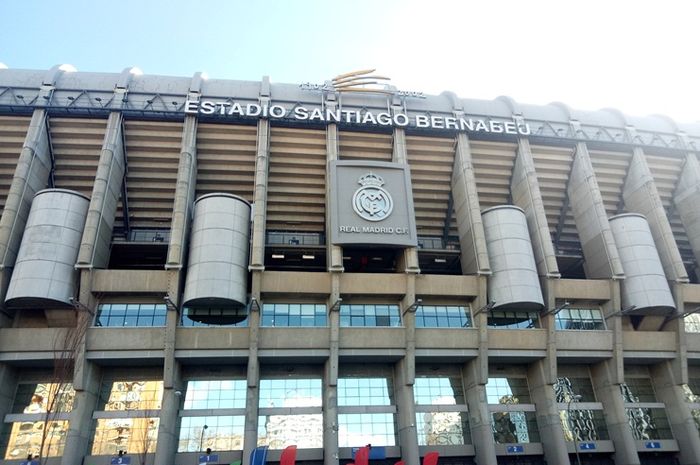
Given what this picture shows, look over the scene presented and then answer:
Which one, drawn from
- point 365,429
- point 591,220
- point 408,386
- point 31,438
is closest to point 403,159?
point 591,220

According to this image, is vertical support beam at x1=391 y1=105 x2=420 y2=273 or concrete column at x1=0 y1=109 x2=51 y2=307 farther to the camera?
vertical support beam at x1=391 y1=105 x2=420 y2=273

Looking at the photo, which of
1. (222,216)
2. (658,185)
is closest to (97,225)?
(222,216)

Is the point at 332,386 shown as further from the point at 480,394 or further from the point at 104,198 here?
the point at 104,198

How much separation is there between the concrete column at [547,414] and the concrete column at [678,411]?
10953mm

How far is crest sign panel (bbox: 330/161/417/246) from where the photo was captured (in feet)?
133

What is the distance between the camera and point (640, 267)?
43844 mm

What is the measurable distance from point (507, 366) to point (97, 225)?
36978 mm

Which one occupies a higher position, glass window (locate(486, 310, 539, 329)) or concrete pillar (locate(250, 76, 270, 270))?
concrete pillar (locate(250, 76, 270, 270))

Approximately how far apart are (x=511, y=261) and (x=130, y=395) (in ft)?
109

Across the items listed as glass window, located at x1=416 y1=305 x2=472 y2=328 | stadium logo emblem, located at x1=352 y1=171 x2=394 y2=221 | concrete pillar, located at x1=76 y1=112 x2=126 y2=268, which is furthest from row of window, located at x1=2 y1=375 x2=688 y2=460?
stadium logo emblem, located at x1=352 y1=171 x2=394 y2=221

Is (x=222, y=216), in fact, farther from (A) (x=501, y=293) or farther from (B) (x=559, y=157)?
(B) (x=559, y=157)

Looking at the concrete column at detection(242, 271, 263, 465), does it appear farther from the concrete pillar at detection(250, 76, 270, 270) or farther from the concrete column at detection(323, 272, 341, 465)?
the concrete column at detection(323, 272, 341, 465)

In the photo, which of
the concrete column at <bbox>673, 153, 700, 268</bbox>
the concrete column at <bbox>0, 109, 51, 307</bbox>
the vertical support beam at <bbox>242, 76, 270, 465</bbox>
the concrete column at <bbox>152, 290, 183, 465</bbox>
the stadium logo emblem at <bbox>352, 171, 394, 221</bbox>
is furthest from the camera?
the concrete column at <bbox>673, 153, 700, 268</bbox>

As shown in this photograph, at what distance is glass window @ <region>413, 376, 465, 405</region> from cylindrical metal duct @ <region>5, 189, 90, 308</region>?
29.0m
